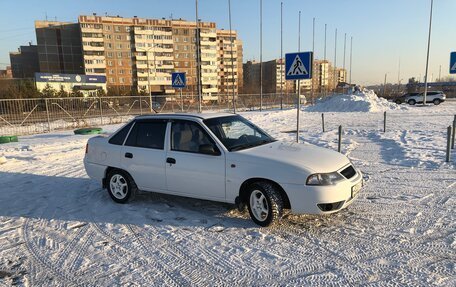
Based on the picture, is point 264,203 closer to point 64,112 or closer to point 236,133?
point 236,133

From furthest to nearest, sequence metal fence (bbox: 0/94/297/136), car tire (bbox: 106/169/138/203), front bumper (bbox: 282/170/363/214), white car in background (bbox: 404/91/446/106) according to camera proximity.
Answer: white car in background (bbox: 404/91/446/106), metal fence (bbox: 0/94/297/136), car tire (bbox: 106/169/138/203), front bumper (bbox: 282/170/363/214)

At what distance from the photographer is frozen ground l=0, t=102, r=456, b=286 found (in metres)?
3.72

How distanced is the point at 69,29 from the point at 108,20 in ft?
35.6

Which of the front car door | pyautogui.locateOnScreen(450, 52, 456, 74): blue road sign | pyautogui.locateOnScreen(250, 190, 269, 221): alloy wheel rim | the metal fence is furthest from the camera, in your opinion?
the metal fence

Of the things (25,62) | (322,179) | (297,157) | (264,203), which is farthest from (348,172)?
(25,62)

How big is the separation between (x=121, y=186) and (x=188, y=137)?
1725 mm

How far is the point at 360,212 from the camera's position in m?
5.51

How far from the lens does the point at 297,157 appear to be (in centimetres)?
504

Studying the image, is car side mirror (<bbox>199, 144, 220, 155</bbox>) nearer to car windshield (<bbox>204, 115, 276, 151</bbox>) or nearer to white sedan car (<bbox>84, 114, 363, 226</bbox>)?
white sedan car (<bbox>84, 114, 363, 226</bbox>)

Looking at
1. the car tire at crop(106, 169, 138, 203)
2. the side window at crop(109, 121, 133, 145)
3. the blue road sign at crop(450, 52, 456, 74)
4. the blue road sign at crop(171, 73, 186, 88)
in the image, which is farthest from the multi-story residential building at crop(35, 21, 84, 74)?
the car tire at crop(106, 169, 138, 203)

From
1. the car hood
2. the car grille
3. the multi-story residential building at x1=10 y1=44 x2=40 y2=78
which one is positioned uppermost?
the multi-story residential building at x1=10 y1=44 x2=40 y2=78

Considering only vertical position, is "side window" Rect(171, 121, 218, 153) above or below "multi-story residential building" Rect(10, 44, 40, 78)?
below

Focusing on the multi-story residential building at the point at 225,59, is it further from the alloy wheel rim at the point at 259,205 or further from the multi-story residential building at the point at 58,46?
the alloy wheel rim at the point at 259,205

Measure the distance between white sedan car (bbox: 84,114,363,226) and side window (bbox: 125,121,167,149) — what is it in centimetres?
2
